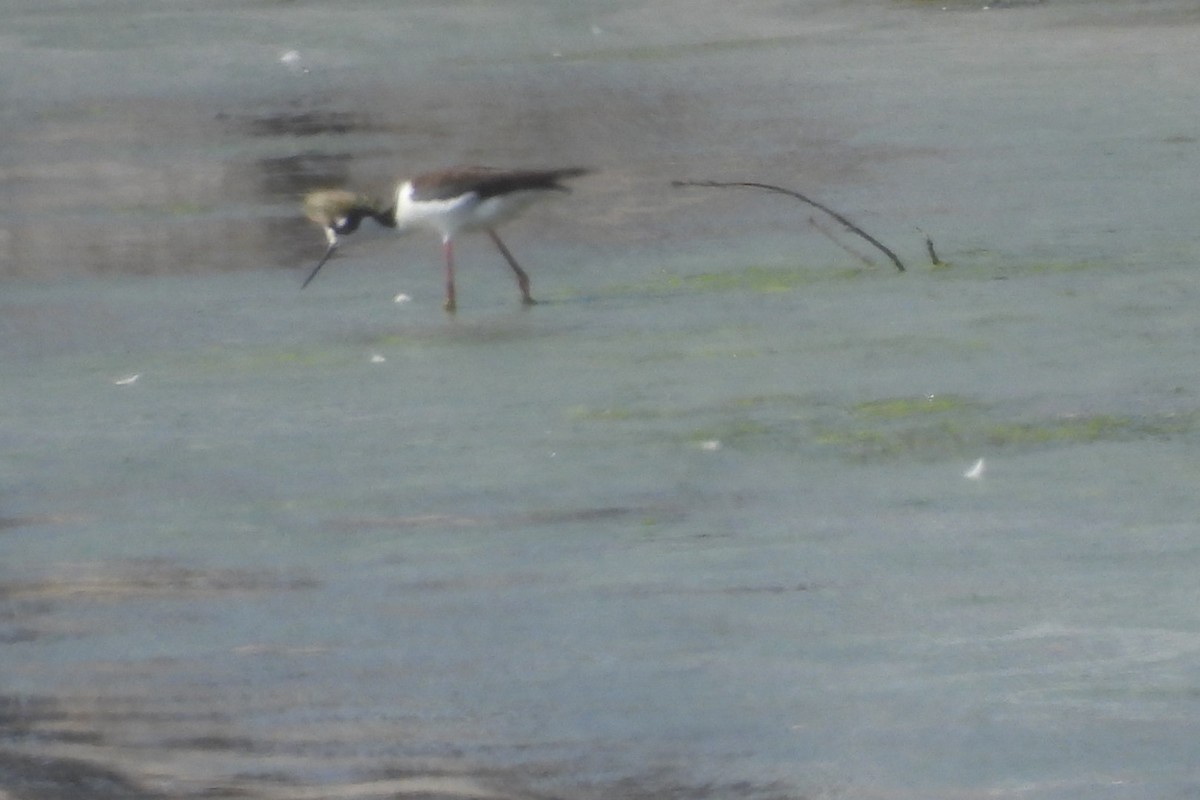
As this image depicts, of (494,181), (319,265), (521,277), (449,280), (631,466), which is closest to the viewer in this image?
(631,466)

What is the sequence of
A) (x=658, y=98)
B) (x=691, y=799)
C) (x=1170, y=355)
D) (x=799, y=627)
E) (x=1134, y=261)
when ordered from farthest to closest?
(x=658, y=98)
(x=1134, y=261)
(x=1170, y=355)
(x=799, y=627)
(x=691, y=799)

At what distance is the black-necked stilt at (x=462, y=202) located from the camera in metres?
7.74

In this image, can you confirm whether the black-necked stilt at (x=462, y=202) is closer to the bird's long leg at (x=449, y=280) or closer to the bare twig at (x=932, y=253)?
the bird's long leg at (x=449, y=280)

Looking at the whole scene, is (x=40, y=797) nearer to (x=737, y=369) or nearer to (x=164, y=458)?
(x=164, y=458)

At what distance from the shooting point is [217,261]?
917 centimetres

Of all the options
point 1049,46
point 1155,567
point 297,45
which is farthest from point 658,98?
point 1155,567

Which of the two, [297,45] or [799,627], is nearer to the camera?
[799,627]

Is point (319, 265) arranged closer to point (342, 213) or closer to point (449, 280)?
point (342, 213)

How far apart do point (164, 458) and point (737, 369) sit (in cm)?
164

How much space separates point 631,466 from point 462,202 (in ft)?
6.48

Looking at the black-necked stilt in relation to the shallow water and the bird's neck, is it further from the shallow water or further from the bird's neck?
the shallow water

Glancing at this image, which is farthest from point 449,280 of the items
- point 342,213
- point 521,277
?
point 342,213

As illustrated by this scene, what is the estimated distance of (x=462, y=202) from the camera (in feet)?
25.6

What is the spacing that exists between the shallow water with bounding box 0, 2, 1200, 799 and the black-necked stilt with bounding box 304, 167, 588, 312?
0.89ft
